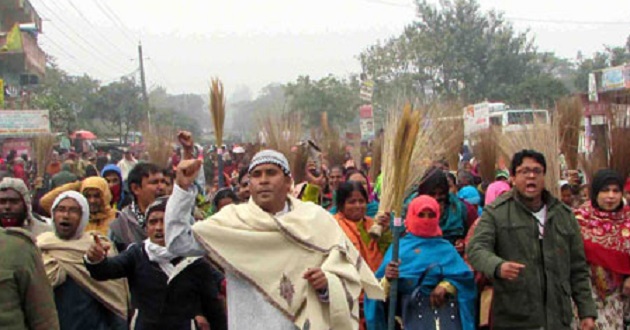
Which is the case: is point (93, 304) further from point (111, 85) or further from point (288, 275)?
point (111, 85)

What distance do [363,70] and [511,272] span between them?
3740 centimetres

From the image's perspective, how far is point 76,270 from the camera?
4.86m

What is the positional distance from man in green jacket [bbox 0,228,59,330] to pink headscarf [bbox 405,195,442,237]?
7.69 feet

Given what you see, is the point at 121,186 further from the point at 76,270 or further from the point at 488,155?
the point at 488,155

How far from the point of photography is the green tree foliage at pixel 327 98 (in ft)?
131

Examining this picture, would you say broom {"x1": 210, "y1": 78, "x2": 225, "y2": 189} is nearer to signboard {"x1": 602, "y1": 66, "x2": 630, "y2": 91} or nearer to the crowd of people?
the crowd of people

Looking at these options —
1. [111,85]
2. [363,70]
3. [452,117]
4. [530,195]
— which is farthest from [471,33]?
[530,195]

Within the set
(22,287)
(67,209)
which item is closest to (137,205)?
(67,209)

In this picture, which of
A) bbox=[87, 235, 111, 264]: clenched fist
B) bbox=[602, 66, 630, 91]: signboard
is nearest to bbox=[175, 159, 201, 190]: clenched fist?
bbox=[87, 235, 111, 264]: clenched fist

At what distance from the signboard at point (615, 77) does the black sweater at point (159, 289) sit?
2200 cm

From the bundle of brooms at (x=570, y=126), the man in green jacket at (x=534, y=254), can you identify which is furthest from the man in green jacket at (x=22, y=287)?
the bundle of brooms at (x=570, y=126)

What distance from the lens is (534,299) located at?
15.1ft

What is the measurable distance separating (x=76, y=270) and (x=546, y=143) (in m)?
3.76

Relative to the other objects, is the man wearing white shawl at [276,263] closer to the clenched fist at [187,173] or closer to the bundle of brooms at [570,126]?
the clenched fist at [187,173]
